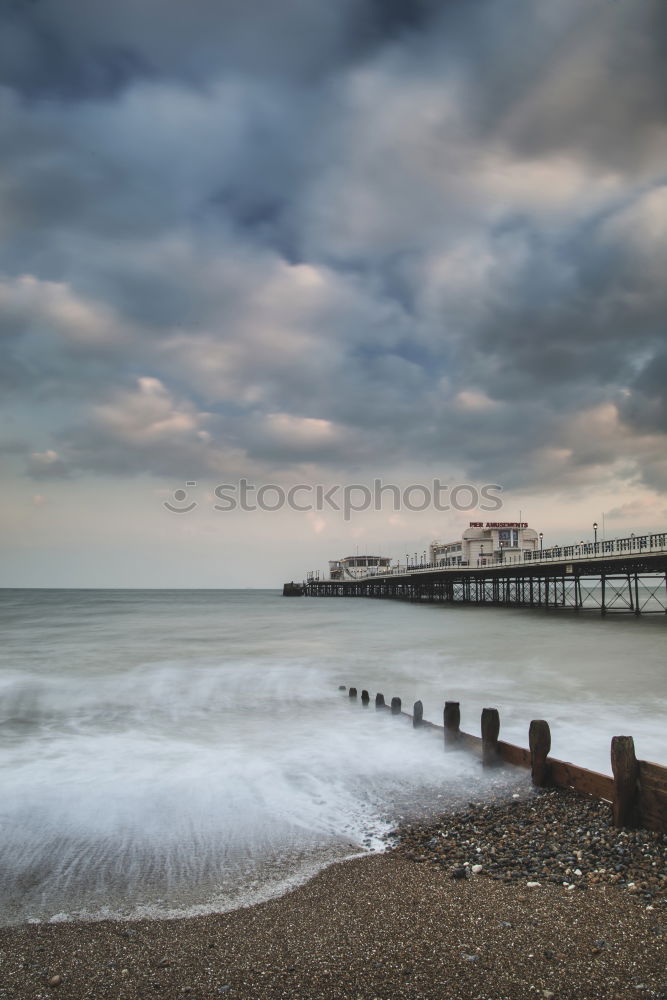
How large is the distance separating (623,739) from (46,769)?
813cm

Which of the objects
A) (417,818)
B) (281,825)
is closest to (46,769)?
(281,825)

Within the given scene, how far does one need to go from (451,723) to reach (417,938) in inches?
189

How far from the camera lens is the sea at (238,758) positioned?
566 centimetres

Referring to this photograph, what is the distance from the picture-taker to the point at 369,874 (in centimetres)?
530

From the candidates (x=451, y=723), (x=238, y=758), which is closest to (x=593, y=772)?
(x=451, y=723)

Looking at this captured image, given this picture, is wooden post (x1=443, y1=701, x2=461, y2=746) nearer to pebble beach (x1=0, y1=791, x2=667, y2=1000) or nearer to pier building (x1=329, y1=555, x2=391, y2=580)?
pebble beach (x1=0, y1=791, x2=667, y2=1000)

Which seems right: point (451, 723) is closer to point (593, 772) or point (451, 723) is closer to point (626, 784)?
point (593, 772)

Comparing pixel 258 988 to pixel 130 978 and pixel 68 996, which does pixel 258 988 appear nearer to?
pixel 130 978

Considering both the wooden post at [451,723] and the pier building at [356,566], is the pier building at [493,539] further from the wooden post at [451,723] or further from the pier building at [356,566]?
the wooden post at [451,723]

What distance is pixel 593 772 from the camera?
6375 millimetres

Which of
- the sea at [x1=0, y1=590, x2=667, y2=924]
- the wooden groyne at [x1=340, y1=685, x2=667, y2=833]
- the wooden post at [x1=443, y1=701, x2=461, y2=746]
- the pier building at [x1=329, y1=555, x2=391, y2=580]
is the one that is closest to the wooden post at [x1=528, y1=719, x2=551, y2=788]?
the wooden groyne at [x1=340, y1=685, x2=667, y2=833]

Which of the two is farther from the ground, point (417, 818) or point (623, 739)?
point (623, 739)

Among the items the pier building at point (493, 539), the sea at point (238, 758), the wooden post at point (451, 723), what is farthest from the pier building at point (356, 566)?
the wooden post at point (451, 723)

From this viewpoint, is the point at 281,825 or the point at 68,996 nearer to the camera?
the point at 68,996
